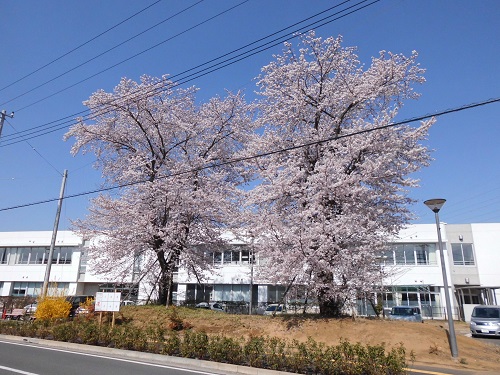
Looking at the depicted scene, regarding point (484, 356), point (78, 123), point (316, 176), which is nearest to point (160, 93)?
point (78, 123)

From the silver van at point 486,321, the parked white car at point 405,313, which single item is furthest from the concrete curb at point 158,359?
the parked white car at point 405,313

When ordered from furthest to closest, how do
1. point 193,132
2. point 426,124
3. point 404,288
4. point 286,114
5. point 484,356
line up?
point 404,288 < point 193,132 < point 286,114 < point 426,124 < point 484,356

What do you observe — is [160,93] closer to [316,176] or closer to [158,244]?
[158,244]

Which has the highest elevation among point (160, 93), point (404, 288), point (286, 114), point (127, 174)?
point (160, 93)

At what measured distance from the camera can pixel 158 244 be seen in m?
20.2

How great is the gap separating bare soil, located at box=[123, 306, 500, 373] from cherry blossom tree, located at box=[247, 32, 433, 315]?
47.4 inches

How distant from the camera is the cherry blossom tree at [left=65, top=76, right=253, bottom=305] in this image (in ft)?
63.7

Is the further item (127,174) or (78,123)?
(78,123)

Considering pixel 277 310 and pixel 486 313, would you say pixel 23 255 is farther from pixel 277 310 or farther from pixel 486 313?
pixel 486 313

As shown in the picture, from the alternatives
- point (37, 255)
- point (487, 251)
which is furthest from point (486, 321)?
point (37, 255)

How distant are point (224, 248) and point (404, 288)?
2123 centimetres

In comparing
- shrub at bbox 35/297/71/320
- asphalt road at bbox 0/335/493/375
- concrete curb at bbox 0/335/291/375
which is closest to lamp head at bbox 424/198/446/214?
asphalt road at bbox 0/335/493/375

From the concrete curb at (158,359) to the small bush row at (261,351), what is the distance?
267 millimetres

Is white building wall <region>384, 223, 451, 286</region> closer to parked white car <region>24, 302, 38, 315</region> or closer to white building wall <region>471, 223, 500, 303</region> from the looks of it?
white building wall <region>471, 223, 500, 303</region>
